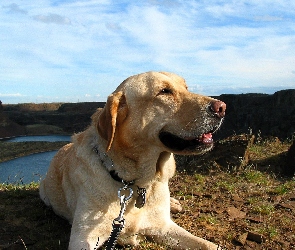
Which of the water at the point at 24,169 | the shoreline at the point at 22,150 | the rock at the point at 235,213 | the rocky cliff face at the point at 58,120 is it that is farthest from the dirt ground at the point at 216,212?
the rocky cliff face at the point at 58,120

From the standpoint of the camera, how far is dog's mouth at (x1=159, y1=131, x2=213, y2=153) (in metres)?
3.29

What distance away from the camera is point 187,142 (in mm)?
3334

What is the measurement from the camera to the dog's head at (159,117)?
321cm

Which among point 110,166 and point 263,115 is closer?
point 110,166

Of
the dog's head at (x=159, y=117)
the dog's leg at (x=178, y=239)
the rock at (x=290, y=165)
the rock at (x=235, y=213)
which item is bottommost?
the rock at (x=235, y=213)

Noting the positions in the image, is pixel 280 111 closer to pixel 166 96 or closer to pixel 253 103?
pixel 253 103

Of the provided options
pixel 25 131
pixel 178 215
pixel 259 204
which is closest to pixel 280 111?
Result: pixel 259 204

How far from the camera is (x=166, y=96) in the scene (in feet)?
11.5

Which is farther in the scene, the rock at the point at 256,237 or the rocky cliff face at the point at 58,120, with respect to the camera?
the rocky cliff face at the point at 58,120

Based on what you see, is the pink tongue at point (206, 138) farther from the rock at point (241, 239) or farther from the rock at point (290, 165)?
the rock at point (290, 165)

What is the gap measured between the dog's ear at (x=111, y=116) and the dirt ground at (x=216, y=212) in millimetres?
1175

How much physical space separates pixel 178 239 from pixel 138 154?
994mm

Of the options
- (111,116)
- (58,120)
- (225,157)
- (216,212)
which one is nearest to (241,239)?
(216,212)

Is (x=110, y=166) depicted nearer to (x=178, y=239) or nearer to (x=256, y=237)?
(x=178, y=239)
